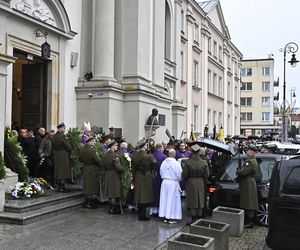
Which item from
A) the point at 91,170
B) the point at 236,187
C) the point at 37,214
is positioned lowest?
the point at 37,214

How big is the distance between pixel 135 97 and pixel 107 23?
10.4 feet

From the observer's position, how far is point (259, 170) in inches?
416

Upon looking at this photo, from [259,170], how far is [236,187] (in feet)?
2.54

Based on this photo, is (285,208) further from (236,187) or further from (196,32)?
(196,32)

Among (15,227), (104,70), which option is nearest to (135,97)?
(104,70)

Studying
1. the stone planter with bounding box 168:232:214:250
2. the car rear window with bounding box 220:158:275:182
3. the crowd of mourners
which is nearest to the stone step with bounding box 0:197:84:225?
the crowd of mourners

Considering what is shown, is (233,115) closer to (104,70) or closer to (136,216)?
(104,70)

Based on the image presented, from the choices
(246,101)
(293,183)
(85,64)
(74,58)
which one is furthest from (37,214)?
(246,101)

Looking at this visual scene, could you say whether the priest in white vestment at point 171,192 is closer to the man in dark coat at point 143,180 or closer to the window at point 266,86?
the man in dark coat at point 143,180

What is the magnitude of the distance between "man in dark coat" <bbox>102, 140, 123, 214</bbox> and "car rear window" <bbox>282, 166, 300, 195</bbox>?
4887mm

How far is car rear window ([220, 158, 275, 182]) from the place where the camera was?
411 inches

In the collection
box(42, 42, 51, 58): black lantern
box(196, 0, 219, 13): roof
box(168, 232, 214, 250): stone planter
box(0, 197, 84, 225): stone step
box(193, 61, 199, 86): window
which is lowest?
box(0, 197, 84, 225): stone step

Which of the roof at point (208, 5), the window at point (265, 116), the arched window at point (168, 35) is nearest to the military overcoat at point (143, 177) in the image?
the arched window at point (168, 35)

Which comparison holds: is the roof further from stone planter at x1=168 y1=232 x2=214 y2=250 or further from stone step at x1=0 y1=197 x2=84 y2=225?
stone planter at x1=168 y1=232 x2=214 y2=250
